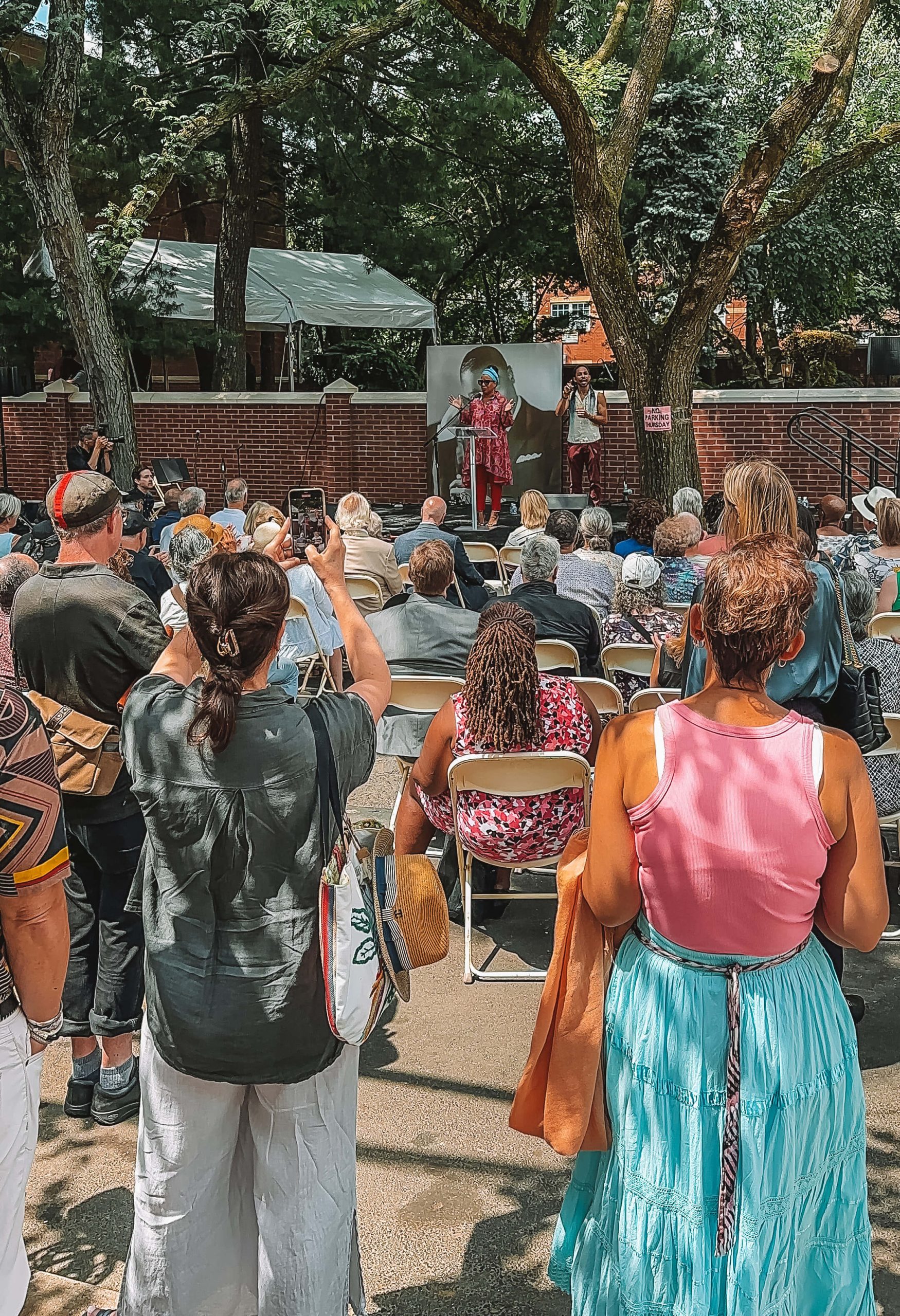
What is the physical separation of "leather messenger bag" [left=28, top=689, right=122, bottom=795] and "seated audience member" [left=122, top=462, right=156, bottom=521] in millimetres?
6688

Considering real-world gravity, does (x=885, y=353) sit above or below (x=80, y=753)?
above

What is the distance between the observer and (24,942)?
6.77ft

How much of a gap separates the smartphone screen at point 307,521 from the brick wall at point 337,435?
48.0ft

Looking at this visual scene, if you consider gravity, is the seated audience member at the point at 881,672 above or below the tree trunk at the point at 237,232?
below

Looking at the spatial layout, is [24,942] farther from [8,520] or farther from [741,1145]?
[8,520]

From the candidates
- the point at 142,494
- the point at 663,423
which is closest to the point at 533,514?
the point at 663,423

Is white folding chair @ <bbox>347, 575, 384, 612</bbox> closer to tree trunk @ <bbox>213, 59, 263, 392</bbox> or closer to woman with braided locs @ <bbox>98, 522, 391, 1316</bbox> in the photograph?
woman with braided locs @ <bbox>98, 522, 391, 1316</bbox>

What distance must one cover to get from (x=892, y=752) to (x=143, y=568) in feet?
13.0

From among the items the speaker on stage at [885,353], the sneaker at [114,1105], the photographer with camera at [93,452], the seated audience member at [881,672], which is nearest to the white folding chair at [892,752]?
the seated audience member at [881,672]

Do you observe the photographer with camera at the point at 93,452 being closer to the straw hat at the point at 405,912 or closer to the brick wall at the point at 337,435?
the brick wall at the point at 337,435

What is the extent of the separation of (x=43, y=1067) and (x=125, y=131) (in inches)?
641

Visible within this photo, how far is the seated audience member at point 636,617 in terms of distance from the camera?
20.0 ft

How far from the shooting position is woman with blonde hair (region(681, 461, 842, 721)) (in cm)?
339

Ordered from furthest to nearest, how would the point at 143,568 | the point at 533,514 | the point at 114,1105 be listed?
the point at 533,514
the point at 143,568
the point at 114,1105
